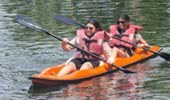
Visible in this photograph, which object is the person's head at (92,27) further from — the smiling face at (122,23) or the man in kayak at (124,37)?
the man in kayak at (124,37)

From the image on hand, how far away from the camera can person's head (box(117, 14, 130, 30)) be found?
15.4 metres

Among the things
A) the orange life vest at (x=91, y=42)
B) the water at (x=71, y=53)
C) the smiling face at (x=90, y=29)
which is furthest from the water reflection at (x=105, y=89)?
the smiling face at (x=90, y=29)

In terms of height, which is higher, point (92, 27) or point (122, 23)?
point (92, 27)

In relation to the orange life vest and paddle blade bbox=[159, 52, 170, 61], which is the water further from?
the orange life vest

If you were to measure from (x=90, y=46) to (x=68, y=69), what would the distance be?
0.96m

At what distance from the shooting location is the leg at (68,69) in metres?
13.4

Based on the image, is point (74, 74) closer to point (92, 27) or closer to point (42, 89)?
point (42, 89)

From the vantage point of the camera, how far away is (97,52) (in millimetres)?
14148

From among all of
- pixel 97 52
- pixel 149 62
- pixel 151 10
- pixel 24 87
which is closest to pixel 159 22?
pixel 151 10

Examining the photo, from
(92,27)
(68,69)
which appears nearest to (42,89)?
(68,69)

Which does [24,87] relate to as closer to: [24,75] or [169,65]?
[24,75]

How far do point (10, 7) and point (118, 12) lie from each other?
7306mm

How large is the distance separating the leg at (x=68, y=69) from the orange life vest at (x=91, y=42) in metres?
0.41

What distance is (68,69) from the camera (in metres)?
13.5
